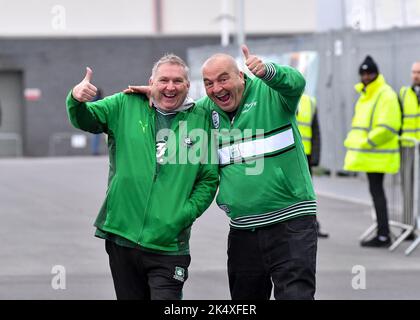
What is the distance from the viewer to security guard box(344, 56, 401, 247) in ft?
40.1

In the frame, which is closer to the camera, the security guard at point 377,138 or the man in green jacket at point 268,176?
the man in green jacket at point 268,176

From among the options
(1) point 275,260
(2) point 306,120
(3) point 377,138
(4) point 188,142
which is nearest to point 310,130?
(2) point 306,120

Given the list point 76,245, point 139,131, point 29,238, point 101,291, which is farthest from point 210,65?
point 29,238

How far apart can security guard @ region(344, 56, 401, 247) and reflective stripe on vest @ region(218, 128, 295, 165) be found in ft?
19.9

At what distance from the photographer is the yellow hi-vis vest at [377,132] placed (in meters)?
12.2

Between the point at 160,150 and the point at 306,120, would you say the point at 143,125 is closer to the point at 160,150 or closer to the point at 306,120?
the point at 160,150

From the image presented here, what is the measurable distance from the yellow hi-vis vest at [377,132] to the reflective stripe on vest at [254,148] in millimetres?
6062

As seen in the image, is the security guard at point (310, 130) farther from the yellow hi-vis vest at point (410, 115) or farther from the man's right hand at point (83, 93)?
the man's right hand at point (83, 93)

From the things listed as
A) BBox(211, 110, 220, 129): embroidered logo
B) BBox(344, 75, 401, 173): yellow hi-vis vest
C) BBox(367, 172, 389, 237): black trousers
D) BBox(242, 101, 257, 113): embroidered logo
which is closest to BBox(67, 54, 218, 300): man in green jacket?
BBox(211, 110, 220, 129): embroidered logo

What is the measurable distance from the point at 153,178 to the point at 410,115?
23.3 ft

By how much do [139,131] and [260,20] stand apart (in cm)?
3150

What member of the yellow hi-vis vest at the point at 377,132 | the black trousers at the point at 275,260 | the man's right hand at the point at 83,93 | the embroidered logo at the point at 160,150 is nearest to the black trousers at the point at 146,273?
the black trousers at the point at 275,260

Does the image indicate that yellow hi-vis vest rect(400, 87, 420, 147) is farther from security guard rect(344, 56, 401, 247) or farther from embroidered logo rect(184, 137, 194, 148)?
embroidered logo rect(184, 137, 194, 148)

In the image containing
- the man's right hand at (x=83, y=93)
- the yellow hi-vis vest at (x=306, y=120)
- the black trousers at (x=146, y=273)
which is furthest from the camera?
the yellow hi-vis vest at (x=306, y=120)
